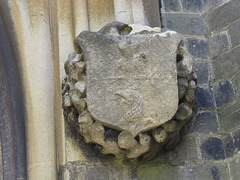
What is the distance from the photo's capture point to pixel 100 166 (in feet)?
10.1

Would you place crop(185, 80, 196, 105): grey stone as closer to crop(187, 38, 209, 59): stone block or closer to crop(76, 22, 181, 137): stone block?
crop(76, 22, 181, 137): stone block

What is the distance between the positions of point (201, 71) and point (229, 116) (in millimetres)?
301

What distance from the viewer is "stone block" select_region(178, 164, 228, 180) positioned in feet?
10.2

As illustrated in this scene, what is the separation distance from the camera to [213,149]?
3.20 m

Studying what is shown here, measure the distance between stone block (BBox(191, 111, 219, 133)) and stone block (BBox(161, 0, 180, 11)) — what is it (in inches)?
24.2

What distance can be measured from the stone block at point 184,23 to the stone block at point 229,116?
1.57ft

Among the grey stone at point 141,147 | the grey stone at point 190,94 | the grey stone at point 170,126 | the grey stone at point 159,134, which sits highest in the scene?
the grey stone at point 190,94

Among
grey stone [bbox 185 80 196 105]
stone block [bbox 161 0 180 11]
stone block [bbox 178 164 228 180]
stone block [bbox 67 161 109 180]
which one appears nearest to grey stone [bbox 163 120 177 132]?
grey stone [bbox 185 80 196 105]

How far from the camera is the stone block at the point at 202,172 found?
3.10m

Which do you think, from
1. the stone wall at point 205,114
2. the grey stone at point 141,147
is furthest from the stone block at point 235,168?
the grey stone at point 141,147

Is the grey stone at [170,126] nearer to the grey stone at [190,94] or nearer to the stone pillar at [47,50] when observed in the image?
the grey stone at [190,94]

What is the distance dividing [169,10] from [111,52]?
29.1 inches

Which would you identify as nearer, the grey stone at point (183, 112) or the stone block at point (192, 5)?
the grey stone at point (183, 112)

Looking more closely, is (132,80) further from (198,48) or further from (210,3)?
(210,3)
